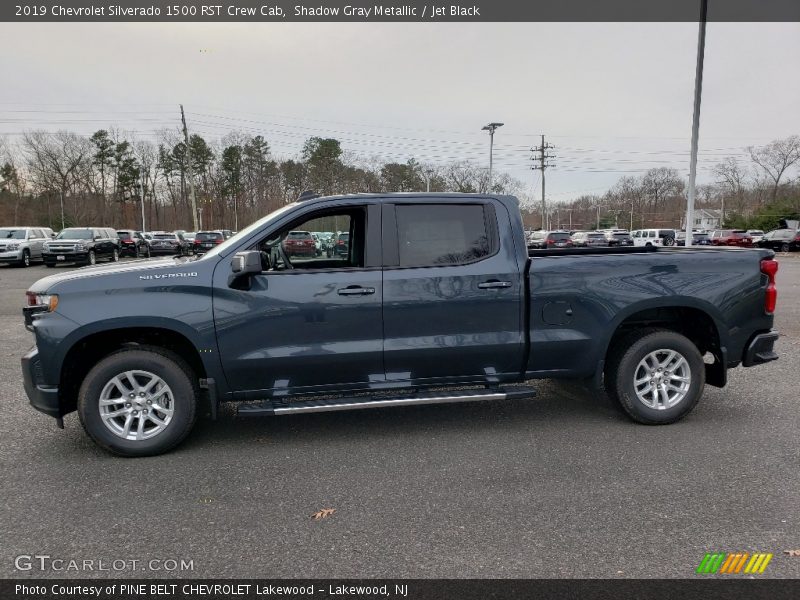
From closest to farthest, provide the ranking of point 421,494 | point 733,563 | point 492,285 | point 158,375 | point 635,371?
point 733,563 → point 421,494 → point 158,375 → point 492,285 → point 635,371

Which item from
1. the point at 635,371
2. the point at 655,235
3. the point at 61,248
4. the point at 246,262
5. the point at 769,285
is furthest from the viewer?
the point at 655,235

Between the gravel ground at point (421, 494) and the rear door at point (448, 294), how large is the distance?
2.12 ft

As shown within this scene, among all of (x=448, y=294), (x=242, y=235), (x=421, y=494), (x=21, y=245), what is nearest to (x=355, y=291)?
(x=448, y=294)

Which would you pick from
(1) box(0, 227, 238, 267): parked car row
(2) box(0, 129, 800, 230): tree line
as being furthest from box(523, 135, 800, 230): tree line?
(1) box(0, 227, 238, 267): parked car row

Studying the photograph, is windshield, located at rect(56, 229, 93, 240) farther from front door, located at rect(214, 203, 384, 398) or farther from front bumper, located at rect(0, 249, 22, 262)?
front door, located at rect(214, 203, 384, 398)

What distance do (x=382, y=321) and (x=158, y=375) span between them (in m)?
1.73

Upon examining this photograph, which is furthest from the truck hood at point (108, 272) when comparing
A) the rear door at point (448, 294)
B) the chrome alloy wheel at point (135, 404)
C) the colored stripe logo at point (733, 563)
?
the colored stripe logo at point (733, 563)

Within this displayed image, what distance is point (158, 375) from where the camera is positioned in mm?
4188

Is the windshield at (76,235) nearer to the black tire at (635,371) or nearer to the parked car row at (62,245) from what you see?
the parked car row at (62,245)

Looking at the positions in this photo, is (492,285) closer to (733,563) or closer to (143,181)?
(733,563)

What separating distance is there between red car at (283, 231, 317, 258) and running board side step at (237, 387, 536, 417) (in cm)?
131
